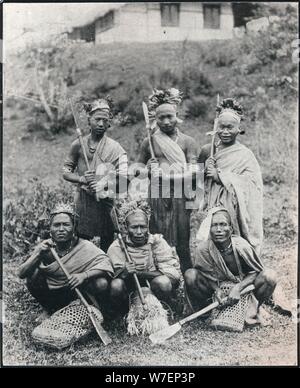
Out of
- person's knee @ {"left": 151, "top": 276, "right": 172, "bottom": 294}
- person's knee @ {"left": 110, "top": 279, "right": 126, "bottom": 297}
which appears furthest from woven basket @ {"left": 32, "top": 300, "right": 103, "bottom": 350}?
person's knee @ {"left": 151, "top": 276, "right": 172, "bottom": 294}

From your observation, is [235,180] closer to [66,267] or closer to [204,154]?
[204,154]

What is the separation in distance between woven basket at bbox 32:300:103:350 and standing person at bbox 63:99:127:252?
69 centimetres

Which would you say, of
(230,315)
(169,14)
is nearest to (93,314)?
(230,315)

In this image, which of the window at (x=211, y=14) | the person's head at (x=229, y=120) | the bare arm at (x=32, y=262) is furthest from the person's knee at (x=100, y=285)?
the window at (x=211, y=14)

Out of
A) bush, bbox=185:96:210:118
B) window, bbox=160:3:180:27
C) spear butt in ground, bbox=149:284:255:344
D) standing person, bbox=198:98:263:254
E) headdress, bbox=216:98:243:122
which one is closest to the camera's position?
spear butt in ground, bbox=149:284:255:344

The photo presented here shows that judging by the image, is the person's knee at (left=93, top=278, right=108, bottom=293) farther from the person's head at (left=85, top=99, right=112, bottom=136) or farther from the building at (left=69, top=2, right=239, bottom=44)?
the building at (left=69, top=2, right=239, bottom=44)

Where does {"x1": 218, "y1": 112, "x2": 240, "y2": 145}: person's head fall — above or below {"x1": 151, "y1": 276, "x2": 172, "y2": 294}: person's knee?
above

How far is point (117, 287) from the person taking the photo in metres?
6.01

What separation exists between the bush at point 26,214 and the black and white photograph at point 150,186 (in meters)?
0.02

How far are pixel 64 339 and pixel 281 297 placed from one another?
219 centimetres

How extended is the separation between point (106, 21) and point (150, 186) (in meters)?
1.85

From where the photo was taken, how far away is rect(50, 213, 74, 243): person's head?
5996 mm

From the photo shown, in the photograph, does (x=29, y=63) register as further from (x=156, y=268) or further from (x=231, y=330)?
(x=231, y=330)

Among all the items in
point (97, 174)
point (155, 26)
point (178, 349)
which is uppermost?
point (155, 26)
